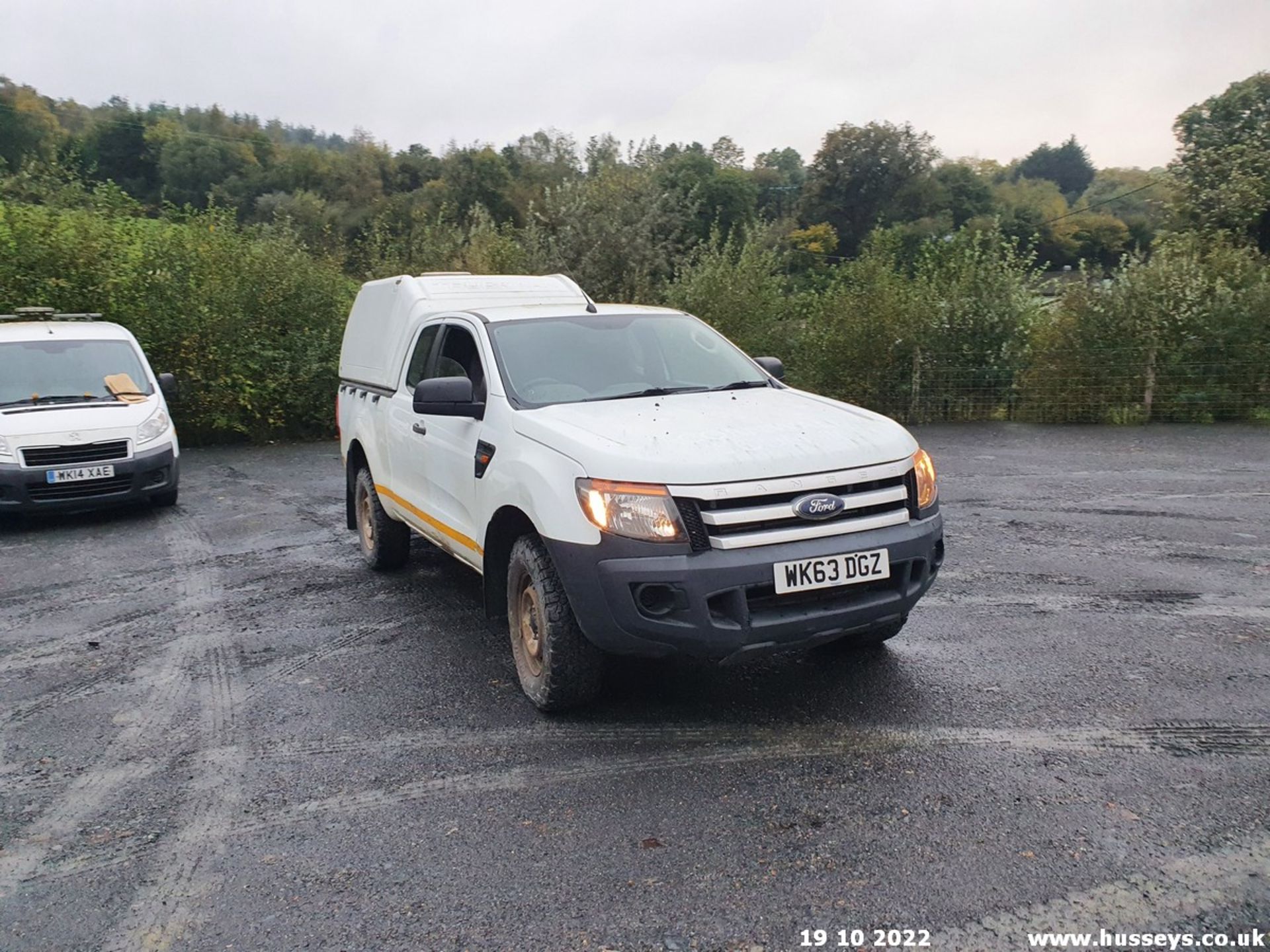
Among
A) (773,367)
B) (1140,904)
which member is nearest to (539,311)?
(773,367)

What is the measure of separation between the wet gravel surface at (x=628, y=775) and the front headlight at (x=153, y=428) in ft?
9.89

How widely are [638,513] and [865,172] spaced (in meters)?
77.2

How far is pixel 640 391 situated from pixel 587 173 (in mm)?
30875

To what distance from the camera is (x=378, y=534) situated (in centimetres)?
717

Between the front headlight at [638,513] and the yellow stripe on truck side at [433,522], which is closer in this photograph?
the front headlight at [638,513]

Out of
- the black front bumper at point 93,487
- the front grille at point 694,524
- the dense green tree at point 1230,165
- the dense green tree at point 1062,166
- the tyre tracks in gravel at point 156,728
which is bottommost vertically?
the tyre tracks in gravel at point 156,728

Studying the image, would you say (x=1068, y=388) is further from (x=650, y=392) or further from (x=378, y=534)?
(x=650, y=392)

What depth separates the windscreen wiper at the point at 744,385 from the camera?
18.1 ft

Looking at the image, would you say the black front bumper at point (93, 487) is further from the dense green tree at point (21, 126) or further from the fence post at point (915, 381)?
the dense green tree at point (21, 126)

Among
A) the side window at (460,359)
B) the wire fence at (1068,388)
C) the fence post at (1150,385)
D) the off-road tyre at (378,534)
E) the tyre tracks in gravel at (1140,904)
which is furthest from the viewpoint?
the fence post at (1150,385)

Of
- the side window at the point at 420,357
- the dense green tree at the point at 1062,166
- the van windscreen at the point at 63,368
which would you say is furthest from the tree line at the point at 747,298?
the dense green tree at the point at 1062,166

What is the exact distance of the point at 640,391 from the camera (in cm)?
521

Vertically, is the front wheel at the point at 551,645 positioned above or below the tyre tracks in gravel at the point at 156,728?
above

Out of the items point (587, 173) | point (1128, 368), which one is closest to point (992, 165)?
point (587, 173)
